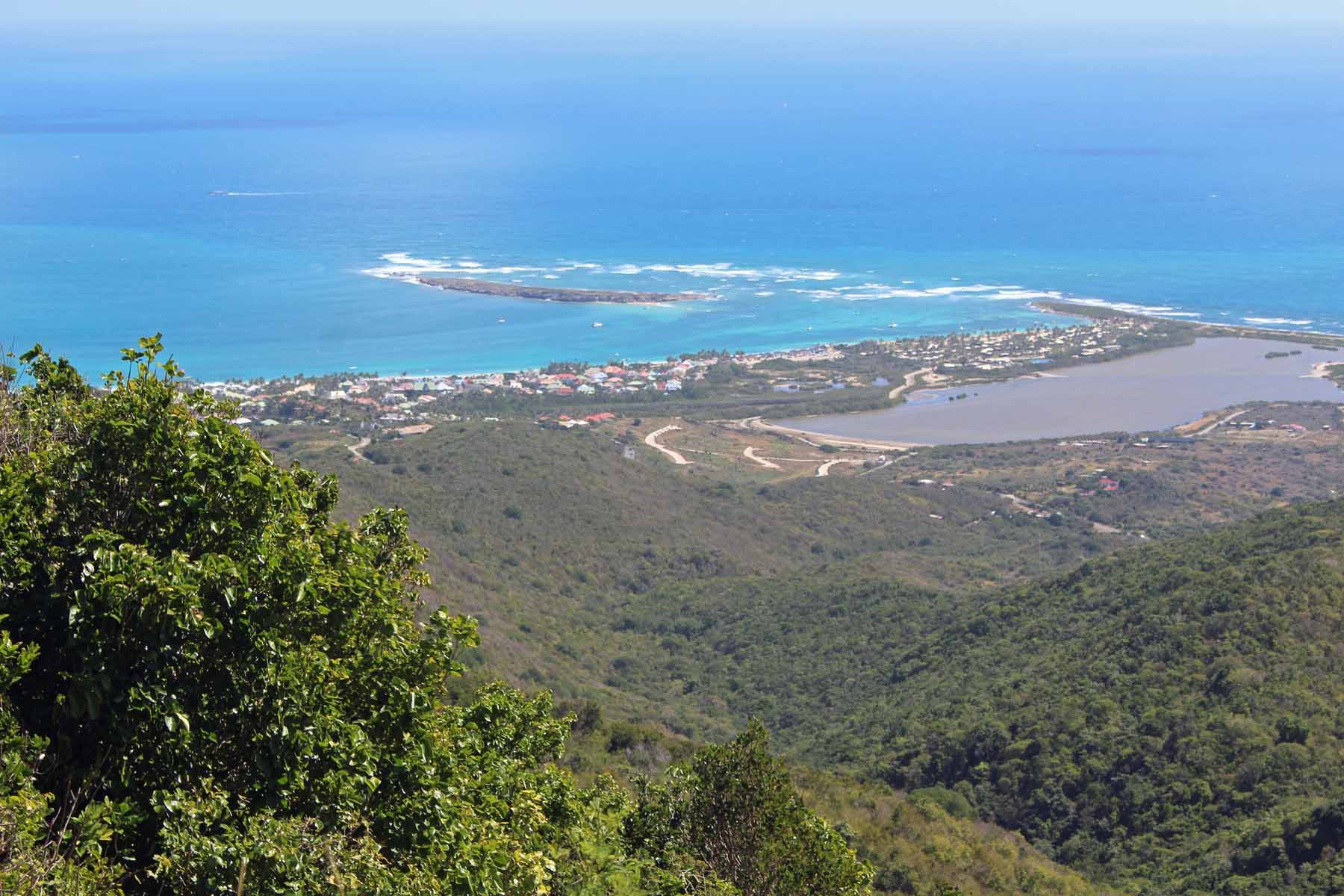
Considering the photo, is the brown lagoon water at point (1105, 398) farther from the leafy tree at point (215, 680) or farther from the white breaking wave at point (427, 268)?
the leafy tree at point (215, 680)

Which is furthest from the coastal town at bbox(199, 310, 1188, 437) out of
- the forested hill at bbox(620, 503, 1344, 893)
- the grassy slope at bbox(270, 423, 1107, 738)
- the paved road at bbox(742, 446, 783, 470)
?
the forested hill at bbox(620, 503, 1344, 893)

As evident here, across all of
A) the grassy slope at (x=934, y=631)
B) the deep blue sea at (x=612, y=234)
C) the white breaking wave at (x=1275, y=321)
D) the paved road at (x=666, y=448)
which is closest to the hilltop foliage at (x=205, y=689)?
the grassy slope at (x=934, y=631)

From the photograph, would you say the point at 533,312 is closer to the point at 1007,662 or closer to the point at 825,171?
the point at 1007,662

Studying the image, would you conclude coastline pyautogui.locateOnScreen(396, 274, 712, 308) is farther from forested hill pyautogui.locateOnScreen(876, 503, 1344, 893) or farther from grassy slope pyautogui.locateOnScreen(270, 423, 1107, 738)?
forested hill pyautogui.locateOnScreen(876, 503, 1344, 893)

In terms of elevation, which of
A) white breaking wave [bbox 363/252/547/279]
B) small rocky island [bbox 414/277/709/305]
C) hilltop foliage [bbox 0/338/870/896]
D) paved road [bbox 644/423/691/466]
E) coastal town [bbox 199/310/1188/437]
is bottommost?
paved road [bbox 644/423/691/466]

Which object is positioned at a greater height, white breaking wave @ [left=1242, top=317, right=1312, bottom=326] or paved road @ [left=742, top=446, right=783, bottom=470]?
white breaking wave @ [left=1242, top=317, right=1312, bottom=326]
